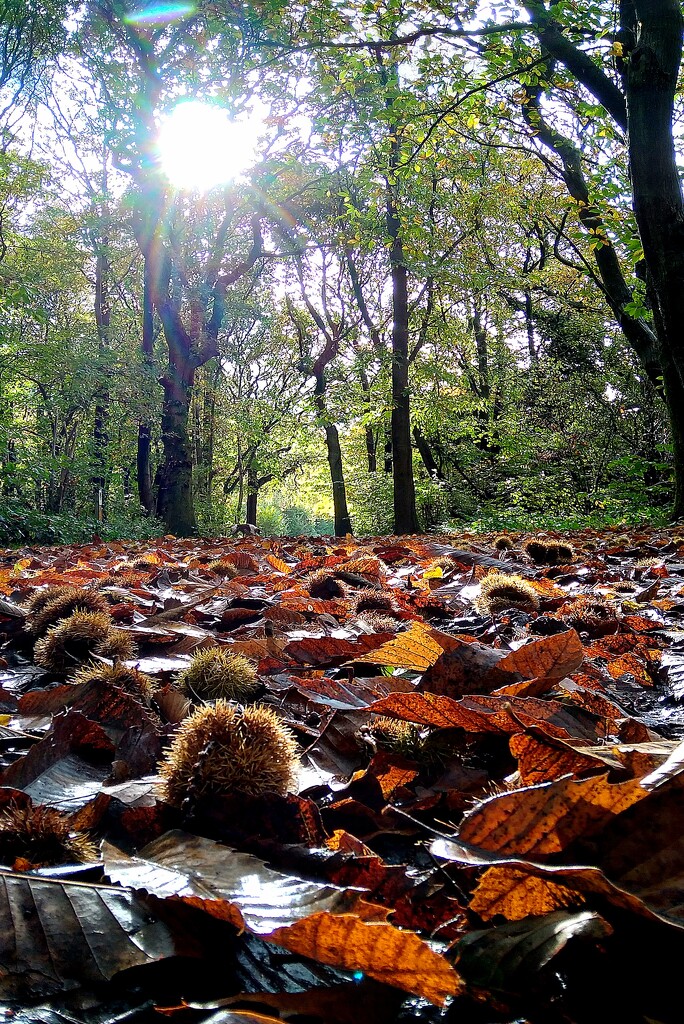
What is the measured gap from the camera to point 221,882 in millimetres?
804

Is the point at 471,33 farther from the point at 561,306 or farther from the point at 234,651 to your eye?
the point at 561,306

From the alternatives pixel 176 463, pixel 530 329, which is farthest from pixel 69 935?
pixel 530 329

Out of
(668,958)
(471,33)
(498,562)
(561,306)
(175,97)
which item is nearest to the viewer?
(668,958)

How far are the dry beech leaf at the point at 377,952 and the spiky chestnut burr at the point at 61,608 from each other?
1.58m

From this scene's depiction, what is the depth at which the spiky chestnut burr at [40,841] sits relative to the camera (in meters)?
0.86

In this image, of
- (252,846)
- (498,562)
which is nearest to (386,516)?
(498,562)

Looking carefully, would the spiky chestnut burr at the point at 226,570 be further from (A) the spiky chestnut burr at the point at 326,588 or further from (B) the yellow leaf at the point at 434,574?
(B) the yellow leaf at the point at 434,574

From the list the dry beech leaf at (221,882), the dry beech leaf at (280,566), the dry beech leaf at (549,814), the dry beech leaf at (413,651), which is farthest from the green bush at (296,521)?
the dry beech leaf at (549,814)

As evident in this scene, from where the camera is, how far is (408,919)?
78 cm

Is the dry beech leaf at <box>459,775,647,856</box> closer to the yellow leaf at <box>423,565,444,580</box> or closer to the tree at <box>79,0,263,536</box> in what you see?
the yellow leaf at <box>423,565,444,580</box>

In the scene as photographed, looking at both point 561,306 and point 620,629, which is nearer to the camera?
point 620,629

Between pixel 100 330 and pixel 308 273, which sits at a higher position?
pixel 308 273

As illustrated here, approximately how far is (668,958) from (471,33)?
353 inches

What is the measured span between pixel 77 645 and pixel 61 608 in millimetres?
323
